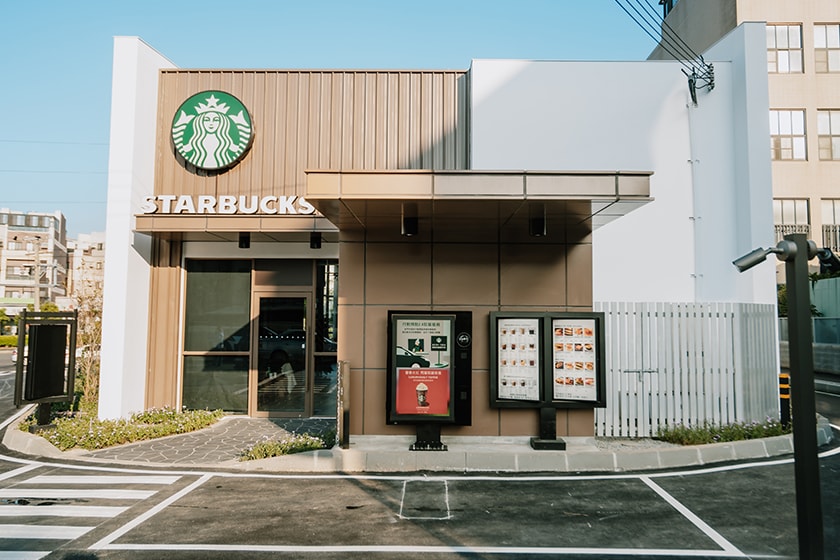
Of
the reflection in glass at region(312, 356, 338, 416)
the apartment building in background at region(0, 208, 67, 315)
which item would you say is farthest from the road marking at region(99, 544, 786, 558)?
the apartment building in background at region(0, 208, 67, 315)

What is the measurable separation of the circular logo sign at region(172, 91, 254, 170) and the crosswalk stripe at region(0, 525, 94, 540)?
815 centimetres

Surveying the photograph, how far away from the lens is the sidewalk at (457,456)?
8586 mm

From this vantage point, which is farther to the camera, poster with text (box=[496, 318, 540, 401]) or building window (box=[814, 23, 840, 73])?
building window (box=[814, 23, 840, 73])

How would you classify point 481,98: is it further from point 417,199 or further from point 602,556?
point 602,556

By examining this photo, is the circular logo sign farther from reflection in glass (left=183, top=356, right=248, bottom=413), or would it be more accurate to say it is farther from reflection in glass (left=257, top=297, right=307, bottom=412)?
reflection in glass (left=183, top=356, right=248, bottom=413)

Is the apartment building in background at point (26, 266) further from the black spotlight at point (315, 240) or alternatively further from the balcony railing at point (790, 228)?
the balcony railing at point (790, 228)

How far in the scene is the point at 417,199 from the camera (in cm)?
753

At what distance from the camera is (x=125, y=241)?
11.6 m

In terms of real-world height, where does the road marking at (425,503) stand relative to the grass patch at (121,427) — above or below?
below

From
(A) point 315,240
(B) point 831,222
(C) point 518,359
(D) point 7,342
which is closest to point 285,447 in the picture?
(C) point 518,359

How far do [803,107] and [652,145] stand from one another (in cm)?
2304

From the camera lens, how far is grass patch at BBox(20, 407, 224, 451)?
32.6 feet

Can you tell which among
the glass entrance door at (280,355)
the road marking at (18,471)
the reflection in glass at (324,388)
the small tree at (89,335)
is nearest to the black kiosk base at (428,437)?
the reflection in glass at (324,388)

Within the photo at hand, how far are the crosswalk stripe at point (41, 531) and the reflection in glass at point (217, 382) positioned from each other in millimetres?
6513
